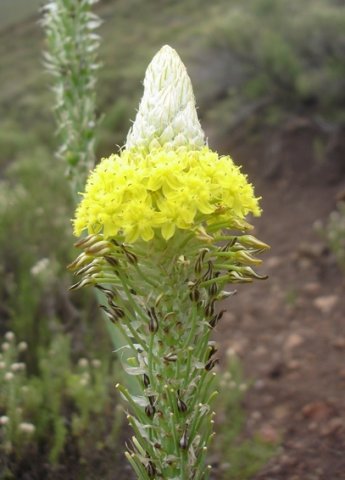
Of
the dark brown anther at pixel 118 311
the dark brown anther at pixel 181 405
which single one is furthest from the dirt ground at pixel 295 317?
the dark brown anther at pixel 118 311

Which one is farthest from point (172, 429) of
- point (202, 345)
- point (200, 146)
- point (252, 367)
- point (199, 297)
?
point (252, 367)

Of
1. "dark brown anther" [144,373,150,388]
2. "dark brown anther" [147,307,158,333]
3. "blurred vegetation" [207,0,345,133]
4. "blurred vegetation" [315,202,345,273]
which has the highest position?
"blurred vegetation" [207,0,345,133]

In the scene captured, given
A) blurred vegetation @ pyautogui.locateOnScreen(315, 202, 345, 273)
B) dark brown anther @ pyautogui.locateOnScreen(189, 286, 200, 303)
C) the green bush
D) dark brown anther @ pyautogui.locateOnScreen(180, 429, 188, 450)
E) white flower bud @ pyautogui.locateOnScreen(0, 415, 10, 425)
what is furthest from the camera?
the green bush

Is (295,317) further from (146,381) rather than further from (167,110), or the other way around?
(167,110)

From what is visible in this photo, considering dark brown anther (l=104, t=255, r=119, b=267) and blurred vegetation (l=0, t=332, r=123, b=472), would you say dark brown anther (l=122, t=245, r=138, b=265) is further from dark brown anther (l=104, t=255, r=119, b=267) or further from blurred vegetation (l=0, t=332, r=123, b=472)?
blurred vegetation (l=0, t=332, r=123, b=472)

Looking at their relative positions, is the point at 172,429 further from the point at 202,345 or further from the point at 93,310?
the point at 93,310

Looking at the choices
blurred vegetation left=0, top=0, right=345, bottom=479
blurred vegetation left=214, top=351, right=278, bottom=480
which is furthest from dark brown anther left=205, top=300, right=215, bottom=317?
blurred vegetation left=214, top=351, right=278, bottom=480

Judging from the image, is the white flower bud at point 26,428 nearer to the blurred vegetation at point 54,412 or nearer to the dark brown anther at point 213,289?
the blurred vegetation at point 54,412
